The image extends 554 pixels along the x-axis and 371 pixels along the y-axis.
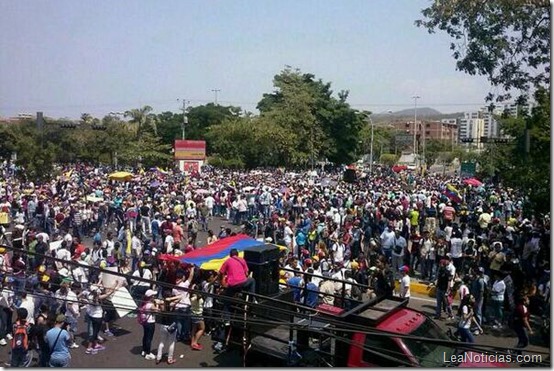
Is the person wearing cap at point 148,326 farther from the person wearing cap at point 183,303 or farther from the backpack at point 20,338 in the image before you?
the backpack at point 20,338

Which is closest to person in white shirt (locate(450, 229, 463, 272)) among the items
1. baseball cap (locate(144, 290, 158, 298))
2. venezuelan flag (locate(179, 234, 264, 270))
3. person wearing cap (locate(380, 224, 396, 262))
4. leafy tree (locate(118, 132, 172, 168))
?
person wearing cap (locate(380, 224, 396, 262))

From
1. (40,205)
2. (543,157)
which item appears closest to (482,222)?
(543,157)

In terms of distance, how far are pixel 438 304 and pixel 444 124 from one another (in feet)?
602

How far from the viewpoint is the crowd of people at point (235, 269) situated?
9.59 metres

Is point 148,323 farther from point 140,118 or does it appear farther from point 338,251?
point 140,118

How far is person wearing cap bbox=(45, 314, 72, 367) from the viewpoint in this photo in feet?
27.4

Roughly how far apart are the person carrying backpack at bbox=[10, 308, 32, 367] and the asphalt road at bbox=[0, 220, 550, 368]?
74 centimetres

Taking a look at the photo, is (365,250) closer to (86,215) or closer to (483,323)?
(483,323)

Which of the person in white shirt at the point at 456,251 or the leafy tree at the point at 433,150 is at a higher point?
the leafy tree at the point at 433,150

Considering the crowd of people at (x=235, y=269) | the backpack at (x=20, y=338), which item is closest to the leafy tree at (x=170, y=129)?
the crowd of people at (x=235, y=269)

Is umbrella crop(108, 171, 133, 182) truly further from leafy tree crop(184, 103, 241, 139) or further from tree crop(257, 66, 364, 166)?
leafy tree crop(184, 103, 241, 139)

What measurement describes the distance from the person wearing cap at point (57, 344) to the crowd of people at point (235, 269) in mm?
15

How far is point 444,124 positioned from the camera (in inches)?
7367

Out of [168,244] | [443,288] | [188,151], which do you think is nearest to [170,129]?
[188,151]
